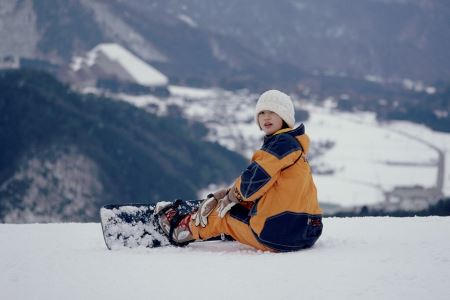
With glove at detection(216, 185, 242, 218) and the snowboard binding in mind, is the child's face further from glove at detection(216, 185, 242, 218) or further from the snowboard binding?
the snowboard binding

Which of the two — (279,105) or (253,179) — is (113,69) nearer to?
(279,105)

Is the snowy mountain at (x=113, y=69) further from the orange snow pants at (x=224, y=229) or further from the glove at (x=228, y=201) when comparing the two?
the glove at (x=228, y=201)

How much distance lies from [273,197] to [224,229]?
50cm

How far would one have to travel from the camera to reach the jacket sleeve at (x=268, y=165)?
399cm

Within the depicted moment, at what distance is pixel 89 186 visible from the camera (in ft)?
121

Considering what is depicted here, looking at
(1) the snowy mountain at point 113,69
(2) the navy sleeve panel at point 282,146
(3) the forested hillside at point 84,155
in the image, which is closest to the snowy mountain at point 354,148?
(3) the forested hillside at point 84,155

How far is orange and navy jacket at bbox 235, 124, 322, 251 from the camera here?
158 inches

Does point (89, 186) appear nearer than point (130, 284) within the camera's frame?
No

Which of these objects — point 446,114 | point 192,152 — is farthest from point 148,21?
point 192,152

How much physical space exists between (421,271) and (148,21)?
16936 centimetres

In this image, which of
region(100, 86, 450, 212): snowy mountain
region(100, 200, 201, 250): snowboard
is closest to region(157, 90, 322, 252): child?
region(100, 200, 201, 250): snowboard

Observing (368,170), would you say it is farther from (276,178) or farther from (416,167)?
(276,178)

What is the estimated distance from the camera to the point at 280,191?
407 cm

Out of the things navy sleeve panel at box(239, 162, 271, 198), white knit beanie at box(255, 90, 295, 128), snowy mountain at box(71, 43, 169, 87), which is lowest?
navy sleeve panel at box(239, 162, 271, 198)
